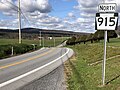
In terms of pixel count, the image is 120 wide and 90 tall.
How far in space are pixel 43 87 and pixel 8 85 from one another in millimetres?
1471

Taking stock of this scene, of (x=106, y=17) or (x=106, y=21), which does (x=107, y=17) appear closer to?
(x=106, y=17)

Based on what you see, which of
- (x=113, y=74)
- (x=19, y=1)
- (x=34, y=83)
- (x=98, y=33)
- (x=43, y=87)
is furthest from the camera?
(x=98, y=33)

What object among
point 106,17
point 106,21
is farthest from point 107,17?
point 106,21

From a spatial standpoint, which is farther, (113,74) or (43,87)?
(113,74)

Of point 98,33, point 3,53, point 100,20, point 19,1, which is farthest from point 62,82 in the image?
point 98,33

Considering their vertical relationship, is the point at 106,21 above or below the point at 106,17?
below

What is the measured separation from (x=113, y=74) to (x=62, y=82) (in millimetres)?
2440

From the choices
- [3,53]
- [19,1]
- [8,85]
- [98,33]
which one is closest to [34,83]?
[8,85]

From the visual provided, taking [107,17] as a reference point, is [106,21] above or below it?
below

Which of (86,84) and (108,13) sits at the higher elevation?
(108,13)

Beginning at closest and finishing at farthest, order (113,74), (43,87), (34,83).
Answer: (43,87) → (34,83) → (113,74)

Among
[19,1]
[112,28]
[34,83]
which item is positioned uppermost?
[19,1]

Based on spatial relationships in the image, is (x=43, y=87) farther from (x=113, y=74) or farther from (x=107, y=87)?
(x=113, y=74)

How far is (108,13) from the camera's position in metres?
9.80
